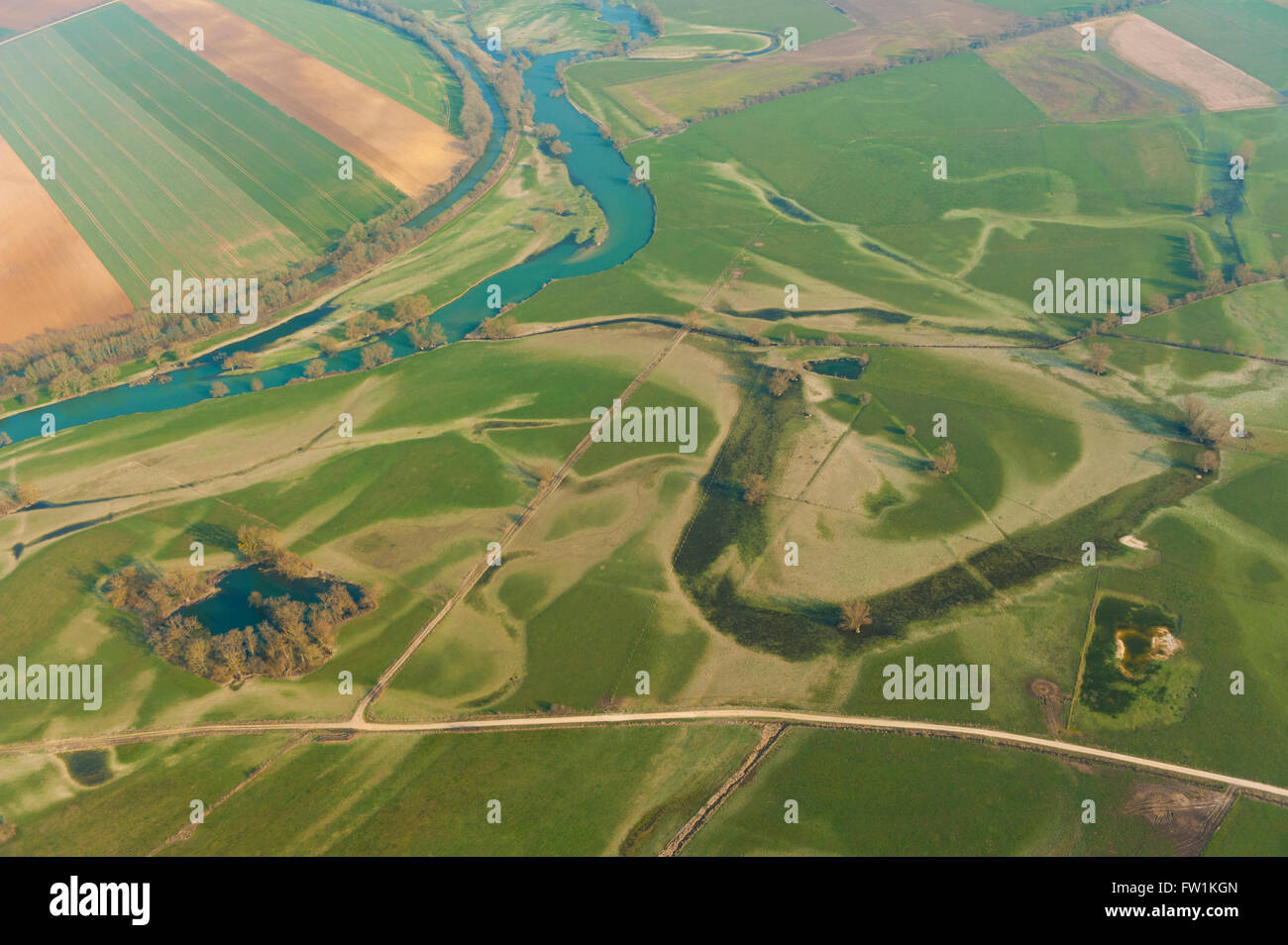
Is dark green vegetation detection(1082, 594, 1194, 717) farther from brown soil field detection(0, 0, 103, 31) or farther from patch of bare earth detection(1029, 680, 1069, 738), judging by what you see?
brown soil field detection(0, 0, 103, 31)

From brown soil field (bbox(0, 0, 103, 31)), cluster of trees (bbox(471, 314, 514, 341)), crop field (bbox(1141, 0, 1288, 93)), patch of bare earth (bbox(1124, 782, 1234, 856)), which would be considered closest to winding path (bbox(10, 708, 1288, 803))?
patch of bare earth (bbox(1124, 782, 1234, 856))

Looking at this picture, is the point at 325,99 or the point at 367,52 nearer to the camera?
the point at 325,99

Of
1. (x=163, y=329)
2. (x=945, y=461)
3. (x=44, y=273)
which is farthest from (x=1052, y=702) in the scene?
(x=44, y=273)

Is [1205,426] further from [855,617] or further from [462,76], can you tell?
[462,76]

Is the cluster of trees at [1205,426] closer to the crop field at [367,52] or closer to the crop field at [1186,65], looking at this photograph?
the crop field at [1186,65]

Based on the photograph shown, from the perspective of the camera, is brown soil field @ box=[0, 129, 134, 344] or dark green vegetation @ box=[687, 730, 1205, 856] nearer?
dark green vegetation @ box=[687, 730, 1205, 856]

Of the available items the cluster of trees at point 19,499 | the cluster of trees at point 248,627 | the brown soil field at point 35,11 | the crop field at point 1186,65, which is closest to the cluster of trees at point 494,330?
the cluster of trees at point 248,627
